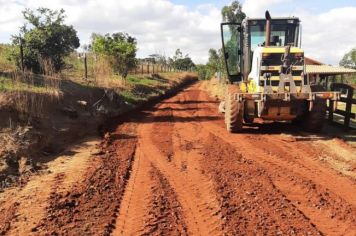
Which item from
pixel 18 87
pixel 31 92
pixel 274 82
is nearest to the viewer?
pixel 274 82

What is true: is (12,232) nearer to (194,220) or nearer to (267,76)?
(194,220)

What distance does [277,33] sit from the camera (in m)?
13.1

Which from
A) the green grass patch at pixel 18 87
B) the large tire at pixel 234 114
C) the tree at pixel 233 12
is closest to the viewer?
the large tire at pixel 234 114

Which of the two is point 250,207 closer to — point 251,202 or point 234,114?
point 251,202

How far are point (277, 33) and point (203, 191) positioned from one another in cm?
765

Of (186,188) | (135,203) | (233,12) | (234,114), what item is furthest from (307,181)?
(233,12)

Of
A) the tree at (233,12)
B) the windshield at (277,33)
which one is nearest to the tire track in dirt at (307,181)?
the windshield at (277,33)

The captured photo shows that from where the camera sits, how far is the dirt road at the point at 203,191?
5.55 m

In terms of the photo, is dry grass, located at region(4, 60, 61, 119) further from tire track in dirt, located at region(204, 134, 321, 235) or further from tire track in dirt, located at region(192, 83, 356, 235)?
tire track in dirt, located at region(192, 83, 356, 235)

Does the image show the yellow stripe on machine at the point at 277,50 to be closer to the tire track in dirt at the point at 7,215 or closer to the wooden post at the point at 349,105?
the wooden post at the point at 349,105

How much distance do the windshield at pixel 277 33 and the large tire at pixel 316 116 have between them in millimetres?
1748

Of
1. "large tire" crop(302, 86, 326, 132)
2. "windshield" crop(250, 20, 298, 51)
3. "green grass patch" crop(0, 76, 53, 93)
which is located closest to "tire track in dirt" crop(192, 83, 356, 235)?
"large tire" crop(302, 86, 326, 132)

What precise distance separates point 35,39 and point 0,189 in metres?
12.6

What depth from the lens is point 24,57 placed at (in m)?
18.1
